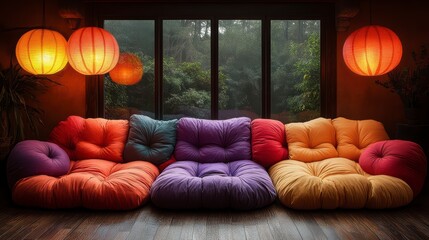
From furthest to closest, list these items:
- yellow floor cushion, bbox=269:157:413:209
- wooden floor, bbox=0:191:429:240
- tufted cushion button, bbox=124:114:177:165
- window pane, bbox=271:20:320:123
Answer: window pane, bbox=271:20:320:123 < tufted cushion button, bbox=124:114:177:165 < yellow floor cushion, bbox=269:157:413:209 < wooden floor, bbox=0:191:429:240

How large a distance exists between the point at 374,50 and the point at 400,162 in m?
1.15

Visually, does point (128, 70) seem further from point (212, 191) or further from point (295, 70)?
point (212, 191)

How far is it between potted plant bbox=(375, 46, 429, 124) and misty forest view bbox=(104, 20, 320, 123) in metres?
0.91

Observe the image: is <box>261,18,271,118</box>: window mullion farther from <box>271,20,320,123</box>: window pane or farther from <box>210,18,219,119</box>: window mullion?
<box>210,18,219,119</box>: window mullion

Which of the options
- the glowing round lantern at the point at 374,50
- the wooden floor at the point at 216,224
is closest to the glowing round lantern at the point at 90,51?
the wooden floor at the point at 216,224

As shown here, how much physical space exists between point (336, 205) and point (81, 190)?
2.30 meters

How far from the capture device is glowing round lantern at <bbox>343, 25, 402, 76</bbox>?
4453 mm

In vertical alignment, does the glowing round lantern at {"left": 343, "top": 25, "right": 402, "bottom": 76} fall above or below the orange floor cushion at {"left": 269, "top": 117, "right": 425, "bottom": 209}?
above

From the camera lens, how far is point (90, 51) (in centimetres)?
451

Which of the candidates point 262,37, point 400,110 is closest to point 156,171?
point 262,37

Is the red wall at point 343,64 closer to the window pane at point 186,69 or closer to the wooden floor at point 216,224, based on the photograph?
the window pane at point 186,69

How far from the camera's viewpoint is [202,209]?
4.07 meters

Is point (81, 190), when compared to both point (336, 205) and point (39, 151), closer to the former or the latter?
point (39, 151)

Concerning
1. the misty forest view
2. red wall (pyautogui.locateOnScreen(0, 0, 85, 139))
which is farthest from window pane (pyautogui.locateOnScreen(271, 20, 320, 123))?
red wall (pyautogui.locateOnScreen(0, 0, 85, 139))
